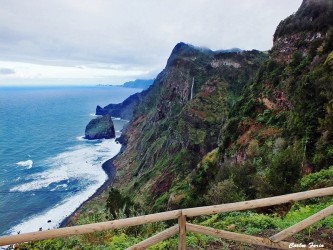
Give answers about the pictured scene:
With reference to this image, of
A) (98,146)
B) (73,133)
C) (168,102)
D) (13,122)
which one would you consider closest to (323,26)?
(168,102)

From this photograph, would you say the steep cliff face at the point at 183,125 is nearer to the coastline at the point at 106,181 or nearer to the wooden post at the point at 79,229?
the coastline at the point at 106,181

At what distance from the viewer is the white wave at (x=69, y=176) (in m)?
55.7

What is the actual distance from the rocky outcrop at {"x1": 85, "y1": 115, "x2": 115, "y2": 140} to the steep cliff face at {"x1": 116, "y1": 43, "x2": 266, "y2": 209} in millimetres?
16364

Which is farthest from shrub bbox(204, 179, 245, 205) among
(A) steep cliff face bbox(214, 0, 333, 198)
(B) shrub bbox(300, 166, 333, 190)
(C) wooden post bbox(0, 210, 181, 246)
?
(C) wooden post bbox(0, 210, 181, 246)

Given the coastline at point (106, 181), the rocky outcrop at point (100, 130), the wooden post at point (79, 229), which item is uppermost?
the wooden post at point (79, 229)

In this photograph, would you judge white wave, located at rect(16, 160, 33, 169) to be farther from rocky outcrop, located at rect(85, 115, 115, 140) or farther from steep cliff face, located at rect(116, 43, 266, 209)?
rocky outcrop, located at rect(85, 115, 115, 140)

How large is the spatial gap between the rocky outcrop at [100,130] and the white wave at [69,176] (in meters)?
9.55

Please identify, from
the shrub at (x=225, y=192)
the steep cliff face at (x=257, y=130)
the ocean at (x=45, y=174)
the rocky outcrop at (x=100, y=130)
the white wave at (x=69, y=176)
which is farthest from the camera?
the rocky outcrop at (x=100, y=130)

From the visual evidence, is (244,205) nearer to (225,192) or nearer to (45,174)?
(225,192)

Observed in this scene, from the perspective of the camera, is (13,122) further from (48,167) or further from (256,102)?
(256,102)

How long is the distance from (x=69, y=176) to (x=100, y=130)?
172ft

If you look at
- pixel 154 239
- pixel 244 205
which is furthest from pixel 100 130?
pixel 244 205

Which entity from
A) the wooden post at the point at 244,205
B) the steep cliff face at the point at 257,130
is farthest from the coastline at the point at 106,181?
the wooden post at the point at 244,205

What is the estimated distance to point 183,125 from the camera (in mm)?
66438
